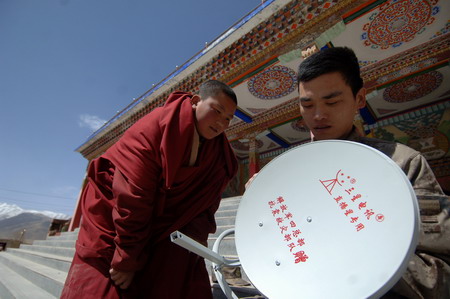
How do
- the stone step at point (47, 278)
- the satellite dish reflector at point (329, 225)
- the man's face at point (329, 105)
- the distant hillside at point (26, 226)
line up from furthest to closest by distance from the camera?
the distant hillside at point (26, 226) < the stone step at point (47, 278) < the man's face at point (329, 105) < the satellite dish reflector at point (329, 225)

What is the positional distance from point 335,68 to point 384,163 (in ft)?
1.67

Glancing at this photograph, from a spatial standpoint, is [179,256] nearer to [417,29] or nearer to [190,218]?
[190,218]

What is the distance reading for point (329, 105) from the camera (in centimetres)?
86

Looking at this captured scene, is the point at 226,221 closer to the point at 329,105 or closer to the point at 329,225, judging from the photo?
the point at 329,105

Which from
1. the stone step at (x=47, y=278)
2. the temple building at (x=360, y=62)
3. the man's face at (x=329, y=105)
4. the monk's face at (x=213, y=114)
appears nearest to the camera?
the man's face at (x=329, y=105)

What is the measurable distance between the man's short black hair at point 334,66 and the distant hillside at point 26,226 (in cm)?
1819

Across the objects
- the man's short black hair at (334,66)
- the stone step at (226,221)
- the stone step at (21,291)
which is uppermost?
the man's short black hair at (334,66)

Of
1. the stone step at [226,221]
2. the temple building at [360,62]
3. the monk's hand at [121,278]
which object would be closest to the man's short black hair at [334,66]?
the monk's hand at [121,278]

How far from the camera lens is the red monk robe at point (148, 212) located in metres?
0.95

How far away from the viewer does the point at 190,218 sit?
46.0 inches

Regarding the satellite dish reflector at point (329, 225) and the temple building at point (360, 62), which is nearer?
the satellite dish reflector at point (329, 225)

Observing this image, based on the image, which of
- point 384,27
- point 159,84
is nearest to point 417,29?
point 384,27

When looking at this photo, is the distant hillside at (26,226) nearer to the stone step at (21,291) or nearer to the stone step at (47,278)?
the stone step at (47,278)

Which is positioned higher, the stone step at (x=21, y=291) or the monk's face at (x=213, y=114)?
the monk's face at (x=213, y=114)
